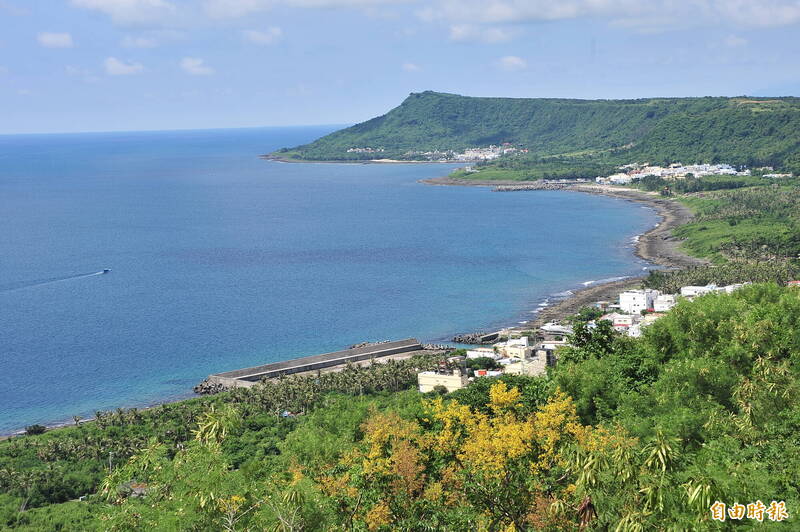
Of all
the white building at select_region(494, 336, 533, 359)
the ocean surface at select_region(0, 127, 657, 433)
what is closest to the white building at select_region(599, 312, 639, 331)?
the white building at select_region(494, 336, 533, 359)

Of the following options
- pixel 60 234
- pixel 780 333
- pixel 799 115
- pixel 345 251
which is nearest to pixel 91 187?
pixel 60 234

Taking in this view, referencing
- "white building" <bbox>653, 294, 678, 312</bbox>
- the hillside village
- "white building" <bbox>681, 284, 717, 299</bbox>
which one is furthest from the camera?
the hillside village

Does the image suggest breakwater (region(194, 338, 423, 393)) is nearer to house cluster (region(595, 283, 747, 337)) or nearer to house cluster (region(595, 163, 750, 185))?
house cluster (region(595, 283, 747, 337))

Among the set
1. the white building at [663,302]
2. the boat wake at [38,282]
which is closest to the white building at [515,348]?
the white building at [663,302]

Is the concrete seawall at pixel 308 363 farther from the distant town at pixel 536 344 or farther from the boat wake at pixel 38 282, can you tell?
the boat wake at pixel 38 282

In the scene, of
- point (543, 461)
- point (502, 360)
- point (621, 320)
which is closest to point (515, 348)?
point (502, 360)

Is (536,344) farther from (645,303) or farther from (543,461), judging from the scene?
(543,461)
